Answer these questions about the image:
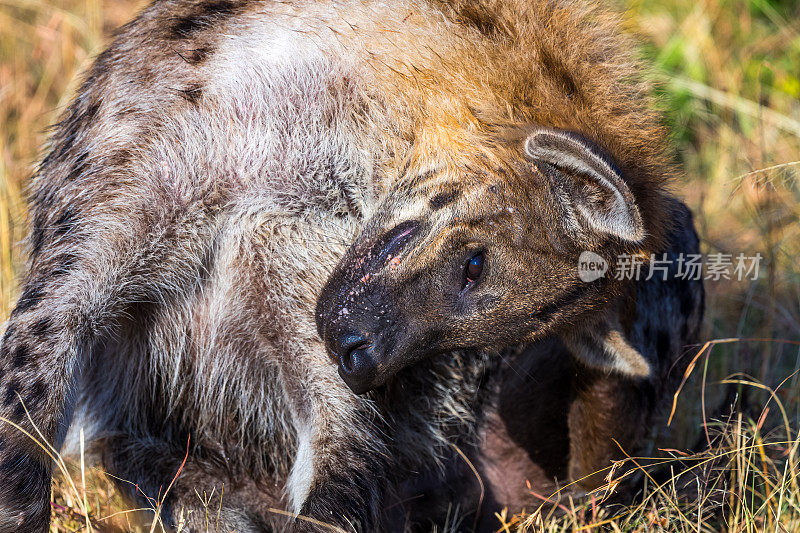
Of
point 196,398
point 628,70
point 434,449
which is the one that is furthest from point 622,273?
point 196,398

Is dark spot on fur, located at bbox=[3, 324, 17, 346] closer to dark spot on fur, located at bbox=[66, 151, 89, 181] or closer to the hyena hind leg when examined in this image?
dark spot on fur, located at bbox=[66, 151, 89, 181]

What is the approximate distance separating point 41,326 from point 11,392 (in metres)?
0.17

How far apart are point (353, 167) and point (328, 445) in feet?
2.41

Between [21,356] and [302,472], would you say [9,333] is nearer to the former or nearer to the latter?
[21,356]

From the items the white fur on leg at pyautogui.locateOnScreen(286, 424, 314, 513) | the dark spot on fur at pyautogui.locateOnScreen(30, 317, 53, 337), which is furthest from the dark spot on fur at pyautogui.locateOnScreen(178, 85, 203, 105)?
the white fur on leg at pyautogui.locateOnScreen(286, 424, 314, 513)

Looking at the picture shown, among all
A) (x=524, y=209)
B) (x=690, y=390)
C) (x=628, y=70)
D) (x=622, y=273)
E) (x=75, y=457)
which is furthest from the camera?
(x=690, y=390)

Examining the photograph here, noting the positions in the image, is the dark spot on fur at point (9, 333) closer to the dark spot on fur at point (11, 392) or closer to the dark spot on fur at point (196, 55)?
the dark spot on fur at point (11, 392)

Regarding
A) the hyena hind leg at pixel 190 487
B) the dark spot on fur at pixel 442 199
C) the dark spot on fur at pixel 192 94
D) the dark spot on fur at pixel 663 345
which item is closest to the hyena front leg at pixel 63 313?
the dark spot on fur at pixel 192 94

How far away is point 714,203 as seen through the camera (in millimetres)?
4781

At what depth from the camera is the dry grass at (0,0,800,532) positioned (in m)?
2.79

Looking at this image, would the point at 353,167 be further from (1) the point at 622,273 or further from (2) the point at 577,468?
(2) the point at 577,468

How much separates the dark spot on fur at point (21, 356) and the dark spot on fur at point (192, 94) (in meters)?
0.75

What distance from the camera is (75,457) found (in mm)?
3002

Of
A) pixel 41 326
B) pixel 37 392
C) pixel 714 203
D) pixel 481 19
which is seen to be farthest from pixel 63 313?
pixel 714 203
